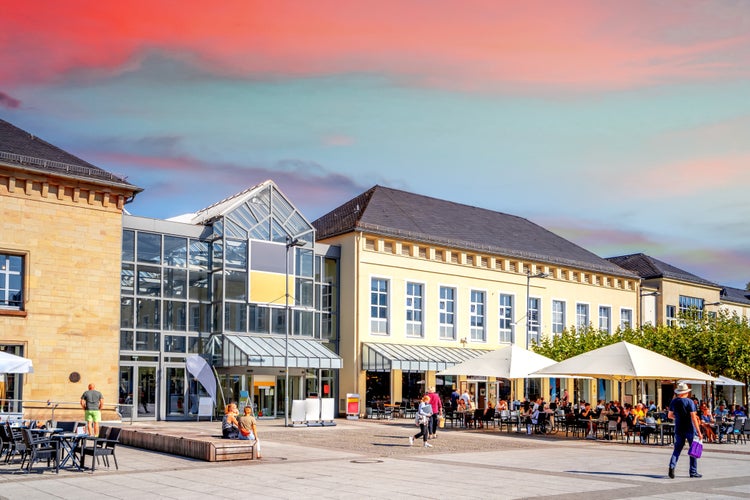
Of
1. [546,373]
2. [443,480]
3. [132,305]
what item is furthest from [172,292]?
[443,480]

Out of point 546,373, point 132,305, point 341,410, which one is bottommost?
point 341,410

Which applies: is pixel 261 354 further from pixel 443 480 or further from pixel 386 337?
pixel 443 480

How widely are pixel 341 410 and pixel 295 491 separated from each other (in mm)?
26276

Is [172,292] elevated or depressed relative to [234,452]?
elevated

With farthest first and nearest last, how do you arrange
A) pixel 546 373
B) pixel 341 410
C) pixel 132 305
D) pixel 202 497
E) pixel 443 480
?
pixel 341 410 < pixel 132 305 < pixel 546 373 < pixel 443 480 < pixel 202 497

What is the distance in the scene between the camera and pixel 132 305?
3300 cm

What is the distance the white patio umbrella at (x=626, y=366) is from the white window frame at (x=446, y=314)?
16.6 m

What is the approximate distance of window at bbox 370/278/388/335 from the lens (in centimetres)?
4088

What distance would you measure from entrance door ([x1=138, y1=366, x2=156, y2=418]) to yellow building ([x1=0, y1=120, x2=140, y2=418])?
1.59m

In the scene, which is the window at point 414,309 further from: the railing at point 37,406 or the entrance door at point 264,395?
the railing at point 37,406

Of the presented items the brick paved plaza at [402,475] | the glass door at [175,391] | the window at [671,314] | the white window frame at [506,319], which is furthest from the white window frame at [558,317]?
the brick paved plaza at [402,475]

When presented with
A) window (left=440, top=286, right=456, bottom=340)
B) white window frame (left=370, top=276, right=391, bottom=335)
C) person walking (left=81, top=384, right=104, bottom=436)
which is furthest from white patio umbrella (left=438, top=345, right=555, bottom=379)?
person walking (left=81, top=384, right=104, bottom=436)

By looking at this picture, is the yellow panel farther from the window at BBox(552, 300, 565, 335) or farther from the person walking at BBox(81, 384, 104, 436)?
the window at BBox(552, 300, 565, 335)

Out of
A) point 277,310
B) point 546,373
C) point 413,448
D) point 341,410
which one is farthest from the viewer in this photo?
point 341,410
